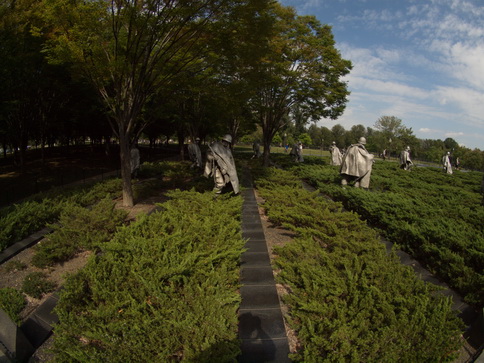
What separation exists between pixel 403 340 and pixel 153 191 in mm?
10009

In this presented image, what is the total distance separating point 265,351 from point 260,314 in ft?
1.81

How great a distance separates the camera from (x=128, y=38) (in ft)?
24.6

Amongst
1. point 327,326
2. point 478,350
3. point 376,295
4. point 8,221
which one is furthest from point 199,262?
point 8,221

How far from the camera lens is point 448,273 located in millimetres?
4445

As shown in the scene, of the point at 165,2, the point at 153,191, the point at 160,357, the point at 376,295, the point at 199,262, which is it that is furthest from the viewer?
the point at 153,191

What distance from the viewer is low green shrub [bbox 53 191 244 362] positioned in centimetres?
294

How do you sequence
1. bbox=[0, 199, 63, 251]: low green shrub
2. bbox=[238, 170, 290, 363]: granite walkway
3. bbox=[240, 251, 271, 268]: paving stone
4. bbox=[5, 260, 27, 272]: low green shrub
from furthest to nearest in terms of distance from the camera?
bbox=[0, 199, 63, 251]: low green shrub < bbox=[5, 260, 27, 272]: low green shrub < bbox=[240, 251, 271, 268]: paving stone < bbox=[238, 170, 290, 363]: granite walkway

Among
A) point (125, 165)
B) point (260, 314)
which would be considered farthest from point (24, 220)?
point (260, 314)

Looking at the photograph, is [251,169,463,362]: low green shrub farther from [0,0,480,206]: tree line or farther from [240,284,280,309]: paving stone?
[0,0,480,206]: tree line

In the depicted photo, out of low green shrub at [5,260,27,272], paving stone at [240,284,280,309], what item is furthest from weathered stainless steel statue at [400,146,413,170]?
low green shrub at [5,260,27,272]

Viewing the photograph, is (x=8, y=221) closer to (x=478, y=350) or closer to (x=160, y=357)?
(x=160, y=357)

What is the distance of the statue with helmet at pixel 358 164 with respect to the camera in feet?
30.2

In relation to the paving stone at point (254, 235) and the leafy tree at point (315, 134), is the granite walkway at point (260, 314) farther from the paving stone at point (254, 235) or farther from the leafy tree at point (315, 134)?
the leafy tree at point (315, 134)

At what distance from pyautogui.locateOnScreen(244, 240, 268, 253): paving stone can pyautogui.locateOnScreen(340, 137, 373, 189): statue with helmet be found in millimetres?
5147
